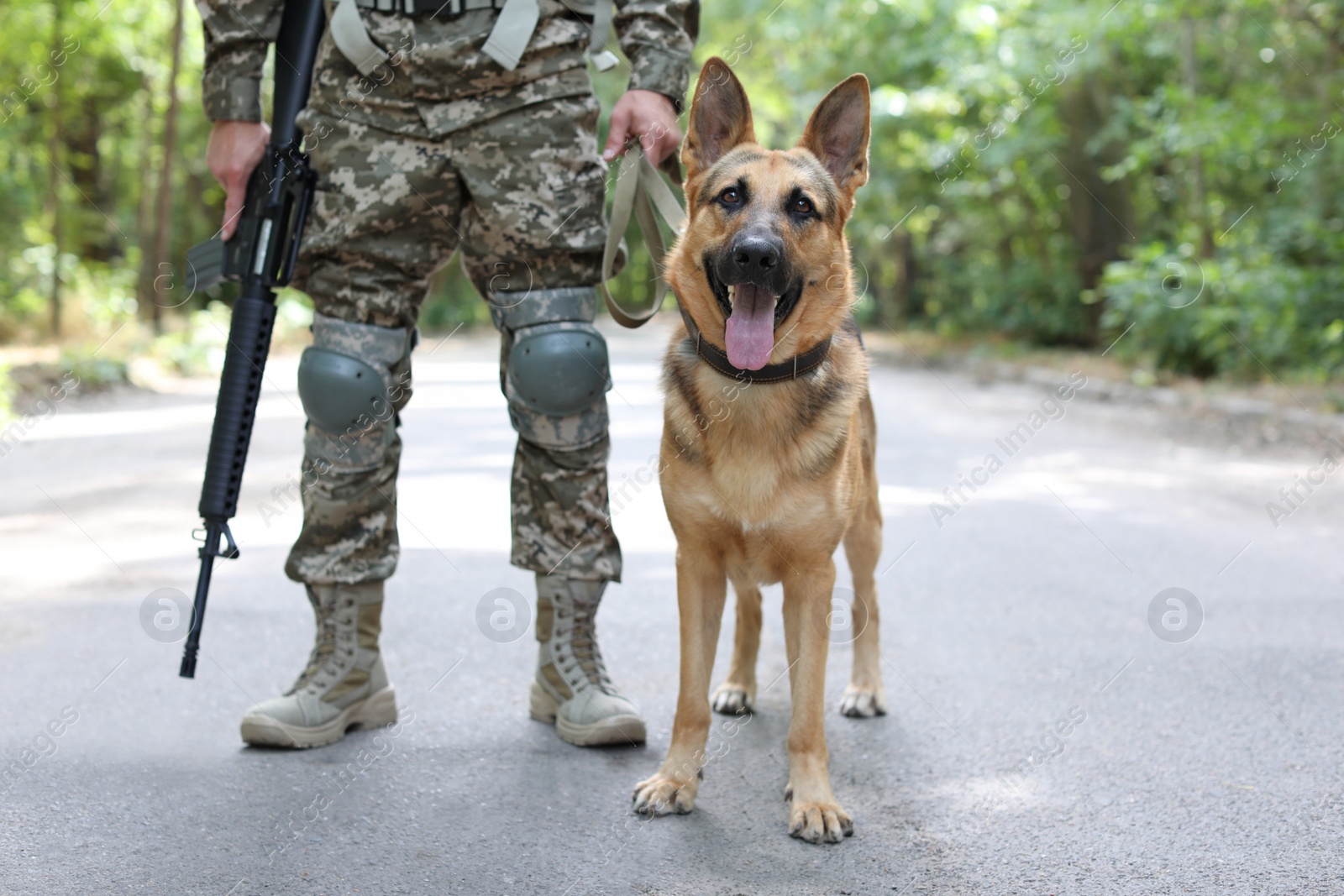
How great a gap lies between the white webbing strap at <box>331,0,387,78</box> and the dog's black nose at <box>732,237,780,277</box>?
1081 millimetres

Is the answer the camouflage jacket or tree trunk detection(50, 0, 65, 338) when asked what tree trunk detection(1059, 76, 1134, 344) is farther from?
the camouflage jacket

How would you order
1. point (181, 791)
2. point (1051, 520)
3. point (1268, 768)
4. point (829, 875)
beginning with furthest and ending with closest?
point (1051, 520) < point (1268, 768) < point (181, 791) < point (829, 875)

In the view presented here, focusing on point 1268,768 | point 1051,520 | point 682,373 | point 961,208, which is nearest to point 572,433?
point 682,373

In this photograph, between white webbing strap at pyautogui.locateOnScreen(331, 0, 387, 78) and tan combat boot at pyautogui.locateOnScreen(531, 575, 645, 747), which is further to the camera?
tan combat boot at pyautogui.locateOnScreen(531, 575, 645, 747)

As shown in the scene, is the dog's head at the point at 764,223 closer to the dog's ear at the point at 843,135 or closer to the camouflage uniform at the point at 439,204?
the dog's ear at the point at 843,135

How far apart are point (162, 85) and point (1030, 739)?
24.7 meters

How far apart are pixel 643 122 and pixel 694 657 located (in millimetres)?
1421

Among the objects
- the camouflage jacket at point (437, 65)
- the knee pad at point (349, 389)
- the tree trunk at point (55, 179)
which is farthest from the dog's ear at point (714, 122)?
the tree trunk at point (55, 179)

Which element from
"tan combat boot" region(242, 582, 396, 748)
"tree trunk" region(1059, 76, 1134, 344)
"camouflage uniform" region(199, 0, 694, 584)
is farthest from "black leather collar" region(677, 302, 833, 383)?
"tree trunk" region(1059, 76, 1134, 344)

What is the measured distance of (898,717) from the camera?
337 cm

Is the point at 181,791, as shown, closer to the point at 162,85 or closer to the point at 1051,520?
the point at 1051,520

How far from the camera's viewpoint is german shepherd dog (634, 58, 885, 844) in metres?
2.73

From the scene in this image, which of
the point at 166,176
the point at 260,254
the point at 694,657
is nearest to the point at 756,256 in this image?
the point at 694,657

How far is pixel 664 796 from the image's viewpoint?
2.66m
